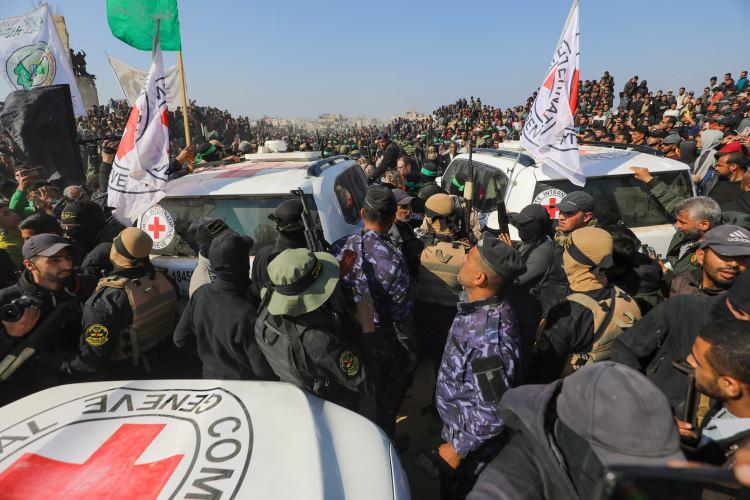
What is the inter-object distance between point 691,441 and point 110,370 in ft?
10.2

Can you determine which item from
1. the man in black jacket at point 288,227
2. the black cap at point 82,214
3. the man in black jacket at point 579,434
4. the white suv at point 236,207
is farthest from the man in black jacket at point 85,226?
the man in black jacket at point 579,434

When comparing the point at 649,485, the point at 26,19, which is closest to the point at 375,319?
the point at 649,485

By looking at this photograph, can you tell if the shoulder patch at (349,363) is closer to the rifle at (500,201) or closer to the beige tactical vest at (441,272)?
the beige tactical vest at (441,272)

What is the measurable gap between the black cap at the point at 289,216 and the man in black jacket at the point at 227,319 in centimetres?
67

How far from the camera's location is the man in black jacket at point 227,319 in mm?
2271

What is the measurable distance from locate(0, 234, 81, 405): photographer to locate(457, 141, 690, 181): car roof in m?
4.09

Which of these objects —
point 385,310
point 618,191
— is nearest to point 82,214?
point 385,310

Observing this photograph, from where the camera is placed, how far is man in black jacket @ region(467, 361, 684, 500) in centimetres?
97

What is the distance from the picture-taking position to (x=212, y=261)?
2.26m

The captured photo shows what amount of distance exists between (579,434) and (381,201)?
1889 mm

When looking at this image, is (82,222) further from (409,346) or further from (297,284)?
(409,346)

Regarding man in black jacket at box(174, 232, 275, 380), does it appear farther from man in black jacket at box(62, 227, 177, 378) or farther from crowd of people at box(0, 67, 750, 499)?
man in black jacket at box(62, 227, 177, 378)

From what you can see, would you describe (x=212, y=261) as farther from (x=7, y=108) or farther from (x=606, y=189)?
(x=7, y=108)

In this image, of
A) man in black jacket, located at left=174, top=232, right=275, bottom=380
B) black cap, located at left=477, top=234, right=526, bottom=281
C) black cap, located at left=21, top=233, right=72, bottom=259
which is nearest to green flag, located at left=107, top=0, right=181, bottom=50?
black cap, located at left=21, top=233, right=72, bottom=259
